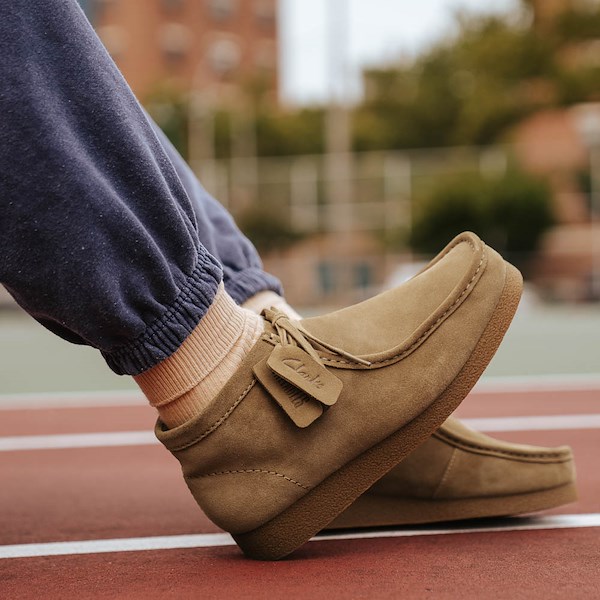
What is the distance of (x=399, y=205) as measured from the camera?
23547 millimetres

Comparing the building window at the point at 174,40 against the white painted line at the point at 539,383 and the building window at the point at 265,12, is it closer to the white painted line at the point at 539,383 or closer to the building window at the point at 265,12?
the building window at the point at 265,12

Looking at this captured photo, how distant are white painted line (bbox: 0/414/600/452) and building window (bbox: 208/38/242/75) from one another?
48.9 meters

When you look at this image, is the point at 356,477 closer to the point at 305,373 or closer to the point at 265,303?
the point at 305,373

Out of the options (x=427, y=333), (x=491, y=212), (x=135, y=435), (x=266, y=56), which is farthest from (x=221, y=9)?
(x=427, y=333)

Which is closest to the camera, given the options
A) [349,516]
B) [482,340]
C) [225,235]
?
[482,340]

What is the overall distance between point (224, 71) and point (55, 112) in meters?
51.7

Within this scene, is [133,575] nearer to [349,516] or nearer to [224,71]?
[349,516]

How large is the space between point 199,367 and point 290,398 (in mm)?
146

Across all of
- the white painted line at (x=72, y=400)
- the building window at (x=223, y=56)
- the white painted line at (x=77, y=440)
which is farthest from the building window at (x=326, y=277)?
the building window at (x=223, y=56)

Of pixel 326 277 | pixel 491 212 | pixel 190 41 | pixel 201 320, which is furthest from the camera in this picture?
pixel 190 41

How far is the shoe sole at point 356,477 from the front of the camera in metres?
1.59

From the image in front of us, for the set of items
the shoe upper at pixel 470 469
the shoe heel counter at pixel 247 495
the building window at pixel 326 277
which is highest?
the shoe heel counter at pixel 247 495

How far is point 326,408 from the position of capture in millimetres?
1587


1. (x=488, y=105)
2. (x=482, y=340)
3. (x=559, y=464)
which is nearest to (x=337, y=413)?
(x=482, y=340)
